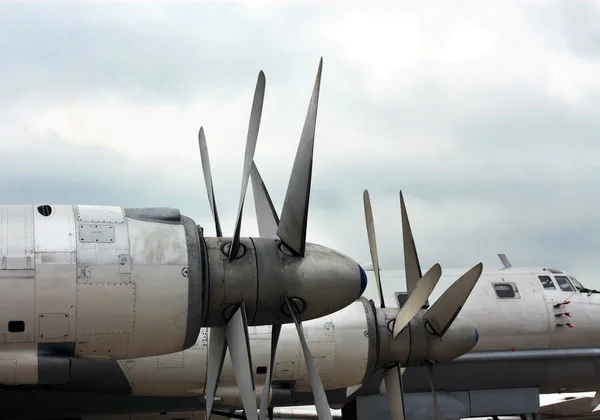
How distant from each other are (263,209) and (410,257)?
14.0ft

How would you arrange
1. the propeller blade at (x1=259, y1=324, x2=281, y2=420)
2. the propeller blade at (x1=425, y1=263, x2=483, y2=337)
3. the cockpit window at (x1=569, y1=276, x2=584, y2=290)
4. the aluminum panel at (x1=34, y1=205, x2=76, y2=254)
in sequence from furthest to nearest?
the cockpit window at (x1=569, y1=276, x2=584, y2=290) < the propeller blade at (x1=425, y1=263, x2=483, y2=337) < the propeller blade at (x1=259, y1=324, x2=281, y2=420) < the aluminum panel at (x1=34, y1=205, x2=76, y2=254)

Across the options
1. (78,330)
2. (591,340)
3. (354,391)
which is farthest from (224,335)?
(591,340)

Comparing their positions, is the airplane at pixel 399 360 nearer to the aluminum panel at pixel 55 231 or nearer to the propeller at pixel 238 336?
the propeller at pixel 238 336

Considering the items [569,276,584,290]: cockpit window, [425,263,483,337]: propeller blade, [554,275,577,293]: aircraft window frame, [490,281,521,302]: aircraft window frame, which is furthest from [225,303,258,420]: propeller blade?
[569,276,584,290]: cockpit window

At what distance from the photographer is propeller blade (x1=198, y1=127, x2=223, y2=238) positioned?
39.2 ft

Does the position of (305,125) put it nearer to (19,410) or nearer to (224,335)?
(224,335)

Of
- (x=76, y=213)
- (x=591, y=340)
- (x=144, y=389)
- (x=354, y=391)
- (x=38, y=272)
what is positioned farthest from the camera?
(x=591, y=340)

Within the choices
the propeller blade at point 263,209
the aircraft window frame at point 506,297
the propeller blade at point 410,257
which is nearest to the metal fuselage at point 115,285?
the propeller blade at point 263,209

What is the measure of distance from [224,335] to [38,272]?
2763 mm

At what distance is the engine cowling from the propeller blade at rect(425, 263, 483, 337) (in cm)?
439

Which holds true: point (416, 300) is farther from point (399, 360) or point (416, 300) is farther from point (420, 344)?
point (399, 360)

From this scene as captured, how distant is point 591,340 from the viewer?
19812 mm

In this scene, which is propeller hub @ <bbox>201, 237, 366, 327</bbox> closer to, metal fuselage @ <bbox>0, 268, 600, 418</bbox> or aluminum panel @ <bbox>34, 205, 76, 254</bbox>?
aluminum panel @ <bbox>34, 205, 76, 254</bbox>

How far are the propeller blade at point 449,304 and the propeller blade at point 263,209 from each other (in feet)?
13.0
